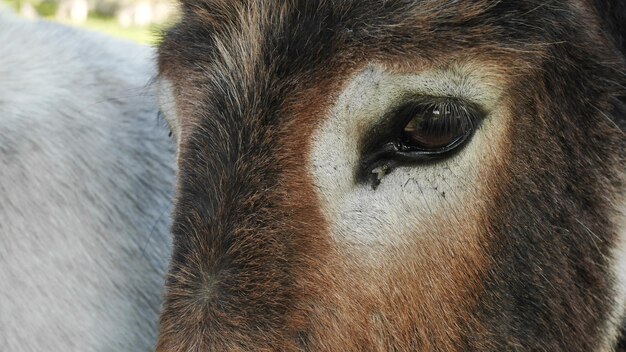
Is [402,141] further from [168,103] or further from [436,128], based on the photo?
[168,103]

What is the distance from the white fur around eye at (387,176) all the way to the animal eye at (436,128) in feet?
0.12

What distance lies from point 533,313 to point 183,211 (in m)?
1.08

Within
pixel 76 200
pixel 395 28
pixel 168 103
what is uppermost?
pixel 395 28

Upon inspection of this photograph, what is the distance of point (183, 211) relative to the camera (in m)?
2.51

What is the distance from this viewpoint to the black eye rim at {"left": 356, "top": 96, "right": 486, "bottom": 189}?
7.55ft

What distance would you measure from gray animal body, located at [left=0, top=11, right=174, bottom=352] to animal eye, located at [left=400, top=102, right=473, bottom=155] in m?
1.38

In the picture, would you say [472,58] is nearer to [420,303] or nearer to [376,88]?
[376,88]

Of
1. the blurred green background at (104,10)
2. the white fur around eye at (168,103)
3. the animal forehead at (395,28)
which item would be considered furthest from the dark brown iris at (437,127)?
the blurred green background at (104,10)

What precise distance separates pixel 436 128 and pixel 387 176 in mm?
192

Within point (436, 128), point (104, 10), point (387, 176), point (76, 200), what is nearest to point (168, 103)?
point (76, 200)

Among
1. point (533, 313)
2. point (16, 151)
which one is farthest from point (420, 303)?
point (16, 151)

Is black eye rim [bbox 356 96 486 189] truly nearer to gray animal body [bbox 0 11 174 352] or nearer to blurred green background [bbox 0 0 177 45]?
gray animal body [bbox 0 11 174 352]

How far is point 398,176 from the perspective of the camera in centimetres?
234

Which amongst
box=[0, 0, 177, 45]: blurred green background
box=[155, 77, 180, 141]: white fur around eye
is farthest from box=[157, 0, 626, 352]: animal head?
box=[0, 0, 177, 45]: blurred green background
